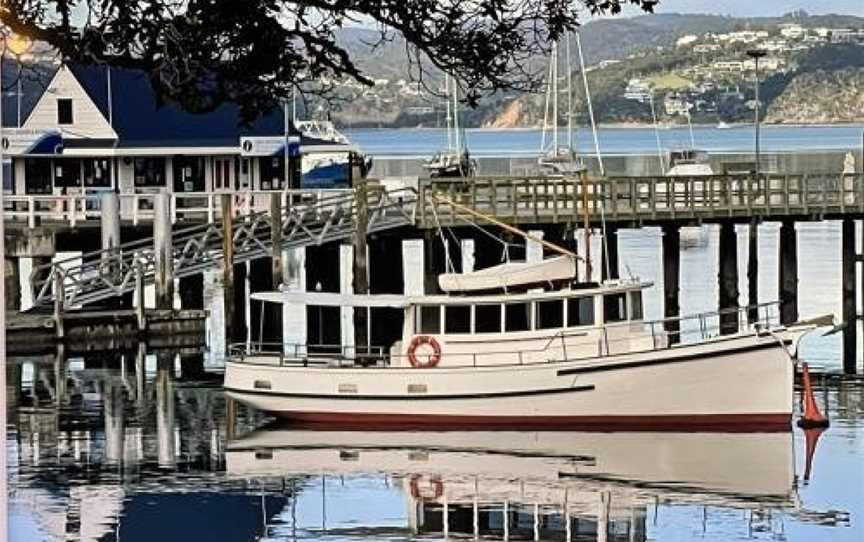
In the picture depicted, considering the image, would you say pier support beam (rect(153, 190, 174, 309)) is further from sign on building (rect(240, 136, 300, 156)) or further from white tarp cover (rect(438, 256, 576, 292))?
sign on building (rect(240, 136, 300, 156))

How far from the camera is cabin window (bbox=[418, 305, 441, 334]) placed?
97.4 feet

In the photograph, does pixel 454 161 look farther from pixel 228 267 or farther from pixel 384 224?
pixel 228 267

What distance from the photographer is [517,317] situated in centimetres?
2952

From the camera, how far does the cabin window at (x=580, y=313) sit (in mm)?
29578

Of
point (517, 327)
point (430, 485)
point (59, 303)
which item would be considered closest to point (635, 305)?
point (517, 327)

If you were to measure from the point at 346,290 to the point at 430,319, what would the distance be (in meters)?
22.8

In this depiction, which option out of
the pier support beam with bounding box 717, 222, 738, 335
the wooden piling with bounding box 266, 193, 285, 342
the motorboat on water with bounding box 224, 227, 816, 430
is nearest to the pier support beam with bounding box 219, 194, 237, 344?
the wooden piling with bounding box 266, 193, 285, 342

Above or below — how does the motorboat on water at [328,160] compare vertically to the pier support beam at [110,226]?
above

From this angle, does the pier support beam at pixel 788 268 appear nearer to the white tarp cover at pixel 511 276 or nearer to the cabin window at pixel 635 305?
the cabin window at pixel 635 305

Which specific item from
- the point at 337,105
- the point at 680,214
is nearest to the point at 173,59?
the point at 337,105

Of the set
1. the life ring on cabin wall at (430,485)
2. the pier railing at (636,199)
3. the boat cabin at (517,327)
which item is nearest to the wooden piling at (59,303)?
the pier railing at (636,199)

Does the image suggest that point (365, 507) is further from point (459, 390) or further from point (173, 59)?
point (173, 59)

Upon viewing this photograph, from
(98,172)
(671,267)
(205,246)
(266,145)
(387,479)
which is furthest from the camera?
(266,145)

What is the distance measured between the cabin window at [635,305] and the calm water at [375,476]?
1.93 meters
